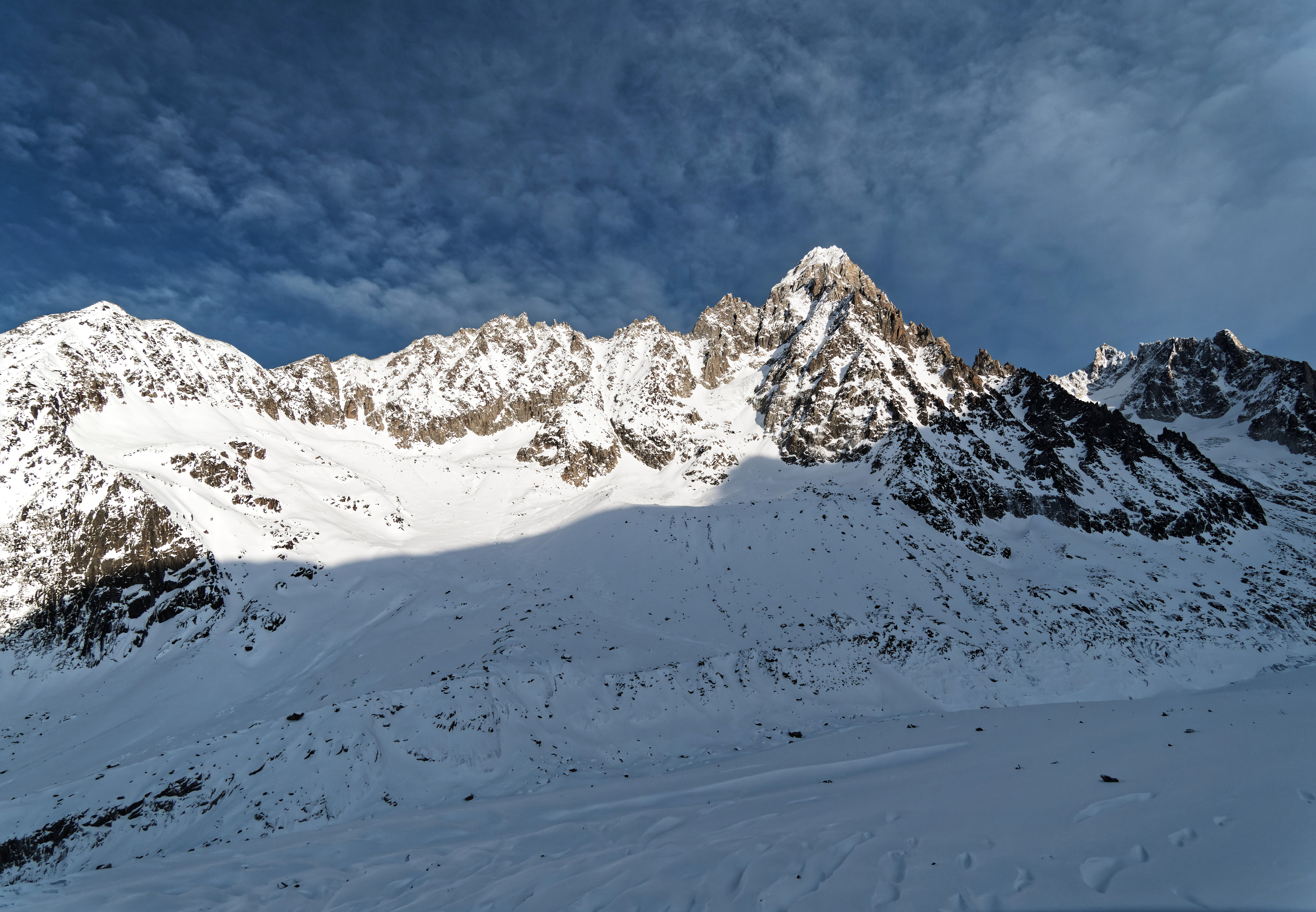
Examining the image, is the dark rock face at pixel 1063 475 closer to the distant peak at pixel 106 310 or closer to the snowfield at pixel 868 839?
the snowfield at pixel 868 839

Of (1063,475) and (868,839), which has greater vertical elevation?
(1063,475)

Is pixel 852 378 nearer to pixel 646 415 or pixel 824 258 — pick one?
pixel 646 415

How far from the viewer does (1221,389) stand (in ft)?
309

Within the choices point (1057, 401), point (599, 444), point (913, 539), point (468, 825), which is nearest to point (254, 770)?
point (468, 825)

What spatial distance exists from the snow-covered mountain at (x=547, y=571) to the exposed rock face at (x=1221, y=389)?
115 centimetres

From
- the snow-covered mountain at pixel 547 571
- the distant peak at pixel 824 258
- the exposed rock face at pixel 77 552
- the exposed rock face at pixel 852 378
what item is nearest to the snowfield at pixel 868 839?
the snow-covered mountain at pixel 547 571

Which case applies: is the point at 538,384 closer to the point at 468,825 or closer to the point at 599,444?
the point at 599,444

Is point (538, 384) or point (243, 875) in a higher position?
point (538, 384)

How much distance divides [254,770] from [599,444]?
5870cm

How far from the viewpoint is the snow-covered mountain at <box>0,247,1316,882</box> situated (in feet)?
64.6

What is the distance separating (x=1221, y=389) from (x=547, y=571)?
127 metres

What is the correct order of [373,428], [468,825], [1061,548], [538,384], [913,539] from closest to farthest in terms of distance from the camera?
[468,825] → [913,539] → [1061,548] → [373,428] → [538,384]

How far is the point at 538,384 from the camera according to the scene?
9250 cm

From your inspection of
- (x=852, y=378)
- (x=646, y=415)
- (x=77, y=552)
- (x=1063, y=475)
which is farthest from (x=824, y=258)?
(x=77, y=552)
